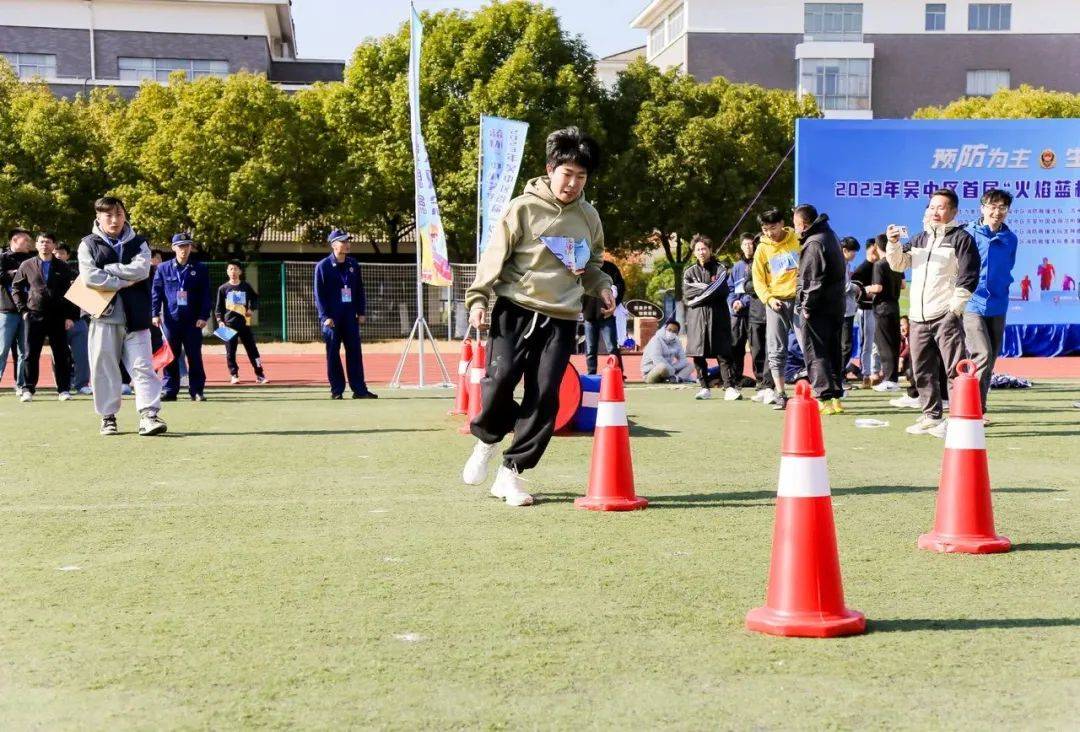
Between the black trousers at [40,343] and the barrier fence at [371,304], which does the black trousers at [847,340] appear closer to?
the black trousers at [40,343]

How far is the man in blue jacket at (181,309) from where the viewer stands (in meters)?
15.3

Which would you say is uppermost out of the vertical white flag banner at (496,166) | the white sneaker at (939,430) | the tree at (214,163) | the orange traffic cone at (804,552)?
the tree at (214,163)

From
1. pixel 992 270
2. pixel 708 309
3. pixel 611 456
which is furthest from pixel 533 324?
pixel 708 309

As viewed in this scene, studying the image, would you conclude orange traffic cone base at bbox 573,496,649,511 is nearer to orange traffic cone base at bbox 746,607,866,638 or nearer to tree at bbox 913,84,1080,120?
orange traffic cone base at bbox 746,607,866,638

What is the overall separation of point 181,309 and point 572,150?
955 centimetres

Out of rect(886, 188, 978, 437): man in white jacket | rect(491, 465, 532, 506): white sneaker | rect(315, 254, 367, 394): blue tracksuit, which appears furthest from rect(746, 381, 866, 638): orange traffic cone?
rect(315, 254, 367, 394): blue tracksuit

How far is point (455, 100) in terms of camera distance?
121ft

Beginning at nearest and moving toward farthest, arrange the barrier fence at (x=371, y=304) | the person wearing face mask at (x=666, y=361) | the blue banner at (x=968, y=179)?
the person wearing face mask at (x=666, y=361)
the blue banner at (x=968, y=179)
the barrier fence at (x=371, y=304)

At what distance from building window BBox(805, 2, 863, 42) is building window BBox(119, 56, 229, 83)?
2666 centimetres

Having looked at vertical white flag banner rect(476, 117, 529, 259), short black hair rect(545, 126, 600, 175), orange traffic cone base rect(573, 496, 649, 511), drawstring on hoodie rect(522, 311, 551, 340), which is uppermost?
vertical white flag banner rect(476, 117, 529, 259)

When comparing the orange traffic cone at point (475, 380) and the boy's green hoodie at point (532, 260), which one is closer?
the boy's green hoodie at point (532, 260)

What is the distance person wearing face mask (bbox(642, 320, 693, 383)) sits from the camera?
1853 cm

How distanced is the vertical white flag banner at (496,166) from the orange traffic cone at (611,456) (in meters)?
11.5

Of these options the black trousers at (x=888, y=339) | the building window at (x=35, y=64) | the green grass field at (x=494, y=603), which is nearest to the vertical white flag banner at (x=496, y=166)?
the black trousers at (x=888, y=339)
